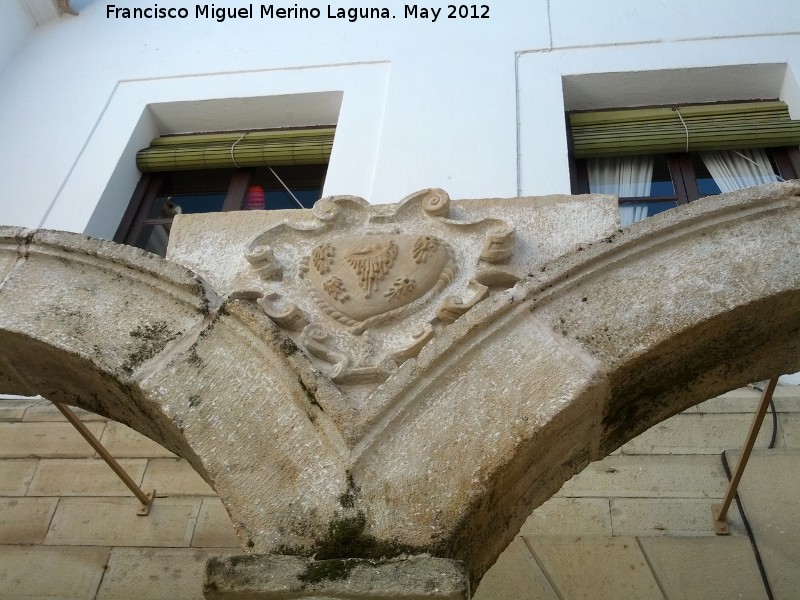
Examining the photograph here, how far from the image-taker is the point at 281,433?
2014 millimetres

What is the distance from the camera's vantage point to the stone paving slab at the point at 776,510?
117 inches

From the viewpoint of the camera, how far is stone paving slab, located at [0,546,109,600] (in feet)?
10.8

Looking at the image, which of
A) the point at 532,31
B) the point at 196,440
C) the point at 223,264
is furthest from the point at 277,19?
the point at 196,440

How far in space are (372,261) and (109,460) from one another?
5.23ft

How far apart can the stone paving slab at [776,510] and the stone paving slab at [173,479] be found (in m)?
2.19

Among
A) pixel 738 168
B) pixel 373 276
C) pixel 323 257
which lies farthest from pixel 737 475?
→ pixel 738 168

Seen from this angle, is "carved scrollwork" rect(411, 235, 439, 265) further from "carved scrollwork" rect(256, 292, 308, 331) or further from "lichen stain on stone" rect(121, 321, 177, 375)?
"lichen stain on stone" rect(121, 321, 177, 375)

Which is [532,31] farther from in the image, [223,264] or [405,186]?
[223,264]

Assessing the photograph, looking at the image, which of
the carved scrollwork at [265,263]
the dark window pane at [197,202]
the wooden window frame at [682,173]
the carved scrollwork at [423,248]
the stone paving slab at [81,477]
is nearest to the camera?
the carved scrollwork at [423,248]

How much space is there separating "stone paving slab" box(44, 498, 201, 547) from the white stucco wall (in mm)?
1428

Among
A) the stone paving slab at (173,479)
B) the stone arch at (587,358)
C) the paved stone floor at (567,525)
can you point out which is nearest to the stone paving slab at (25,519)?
the paved stone floor at (567,525)

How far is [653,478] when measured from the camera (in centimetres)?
334

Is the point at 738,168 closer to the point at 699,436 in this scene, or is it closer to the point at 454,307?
the point at 699,436

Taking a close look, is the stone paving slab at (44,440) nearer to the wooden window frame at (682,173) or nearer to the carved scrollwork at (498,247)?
the carved scrollwork at (498,247)
